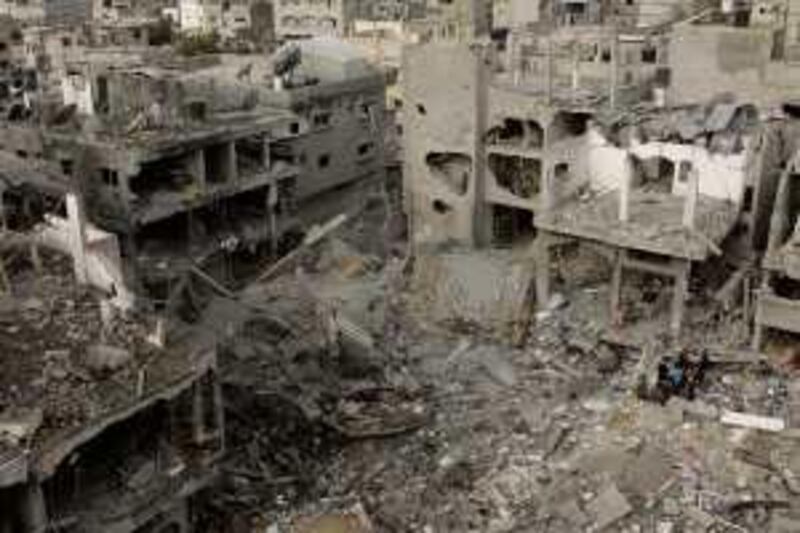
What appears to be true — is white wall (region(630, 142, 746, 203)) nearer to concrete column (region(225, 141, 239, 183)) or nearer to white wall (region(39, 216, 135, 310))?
concrete column (region(225, 141, 239, 183))

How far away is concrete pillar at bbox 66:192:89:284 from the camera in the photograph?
20.6 metres

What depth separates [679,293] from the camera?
24453 millimetres

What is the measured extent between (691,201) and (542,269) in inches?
174

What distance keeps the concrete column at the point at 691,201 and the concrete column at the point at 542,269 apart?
3702 mm

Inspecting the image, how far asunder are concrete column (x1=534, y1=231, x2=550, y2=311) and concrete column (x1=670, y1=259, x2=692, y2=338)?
3611 mm

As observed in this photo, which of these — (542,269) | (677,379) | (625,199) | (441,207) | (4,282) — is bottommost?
(677,379)

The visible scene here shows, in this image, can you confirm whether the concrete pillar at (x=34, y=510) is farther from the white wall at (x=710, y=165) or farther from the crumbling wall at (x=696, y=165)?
A: the white wall at (x=710, y=165)

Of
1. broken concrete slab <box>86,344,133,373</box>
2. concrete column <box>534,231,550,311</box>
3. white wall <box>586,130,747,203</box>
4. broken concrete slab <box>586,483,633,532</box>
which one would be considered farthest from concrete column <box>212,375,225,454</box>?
white wall <box>586,130,747,203</box>

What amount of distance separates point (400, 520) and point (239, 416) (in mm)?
4688

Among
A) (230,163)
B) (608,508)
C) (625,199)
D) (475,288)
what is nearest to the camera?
(608,508)

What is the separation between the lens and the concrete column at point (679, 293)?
79.7 ft

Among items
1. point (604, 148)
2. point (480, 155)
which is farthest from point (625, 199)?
point (480, 155)

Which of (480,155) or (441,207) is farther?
(441,207)

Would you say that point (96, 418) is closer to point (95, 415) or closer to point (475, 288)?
point (95, 415)
